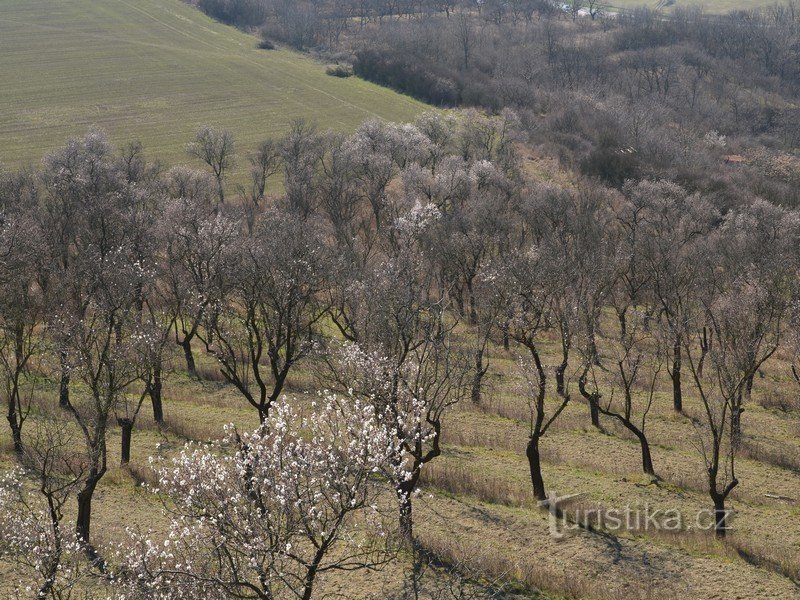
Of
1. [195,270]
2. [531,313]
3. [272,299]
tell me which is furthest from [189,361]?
[531,313]

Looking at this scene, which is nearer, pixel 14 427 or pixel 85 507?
pixel 85 507

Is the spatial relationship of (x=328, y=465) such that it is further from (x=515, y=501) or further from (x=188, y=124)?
(x=188, y=124)

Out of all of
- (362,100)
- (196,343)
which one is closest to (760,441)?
(196,343)

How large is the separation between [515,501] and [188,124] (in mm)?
97855

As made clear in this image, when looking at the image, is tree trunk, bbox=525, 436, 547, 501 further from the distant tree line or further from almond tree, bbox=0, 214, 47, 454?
almond tree, bbox=0, 214, 47, 454

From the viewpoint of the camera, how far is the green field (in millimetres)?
107125

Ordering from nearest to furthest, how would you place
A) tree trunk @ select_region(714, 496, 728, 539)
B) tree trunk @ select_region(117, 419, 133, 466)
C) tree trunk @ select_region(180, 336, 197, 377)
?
tree trunk @ select_region(714, 496, 728, 539)
tree trunk @ select_region(117, 419, 133, 466)
tree trunk @ select_region(180, 336, 197, 377)

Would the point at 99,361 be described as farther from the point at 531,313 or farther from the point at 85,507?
the point at 531,313

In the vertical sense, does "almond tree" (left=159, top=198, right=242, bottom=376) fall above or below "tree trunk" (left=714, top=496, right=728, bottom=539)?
above

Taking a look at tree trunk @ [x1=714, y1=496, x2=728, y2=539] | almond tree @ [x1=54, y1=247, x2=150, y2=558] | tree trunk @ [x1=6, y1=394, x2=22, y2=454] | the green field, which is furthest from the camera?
the green field

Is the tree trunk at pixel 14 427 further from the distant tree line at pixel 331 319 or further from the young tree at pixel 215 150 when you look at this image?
the young tree at pixel 215 150

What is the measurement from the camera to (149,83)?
127250mm

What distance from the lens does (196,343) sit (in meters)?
52.9

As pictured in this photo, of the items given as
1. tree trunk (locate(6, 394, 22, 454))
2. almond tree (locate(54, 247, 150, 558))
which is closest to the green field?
almond tree (locate(54, 247, 150, 558))
